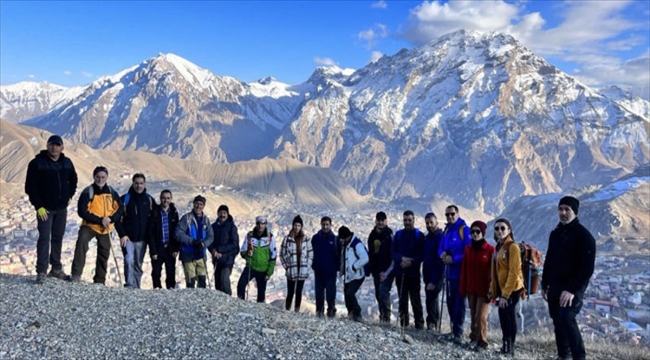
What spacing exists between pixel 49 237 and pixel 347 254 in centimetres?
647

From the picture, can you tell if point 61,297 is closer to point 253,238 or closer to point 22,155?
point 253,238

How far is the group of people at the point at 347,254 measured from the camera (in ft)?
28.1

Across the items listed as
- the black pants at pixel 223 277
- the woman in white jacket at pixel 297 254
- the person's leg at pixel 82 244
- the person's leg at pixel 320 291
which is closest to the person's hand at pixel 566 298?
the person's leg at pixel 320 291

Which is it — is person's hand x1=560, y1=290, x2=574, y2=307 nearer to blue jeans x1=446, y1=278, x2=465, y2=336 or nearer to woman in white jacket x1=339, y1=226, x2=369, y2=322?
blue jeans x1=446, y1=278, x2=465, y2=336

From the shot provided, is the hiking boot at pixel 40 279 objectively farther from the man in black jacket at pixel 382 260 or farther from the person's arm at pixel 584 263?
the person's arm at pixel 584 263

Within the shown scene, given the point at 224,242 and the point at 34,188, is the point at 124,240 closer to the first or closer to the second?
the point at 34,188

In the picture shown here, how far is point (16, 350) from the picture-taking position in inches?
276

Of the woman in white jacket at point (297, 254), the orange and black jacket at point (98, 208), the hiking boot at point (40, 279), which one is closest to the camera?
the hiking boot at point (40, 279)

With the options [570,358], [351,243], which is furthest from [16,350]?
[570,358]

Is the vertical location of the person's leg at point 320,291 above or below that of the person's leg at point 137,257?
below

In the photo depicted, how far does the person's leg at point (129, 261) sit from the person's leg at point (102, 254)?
357mm

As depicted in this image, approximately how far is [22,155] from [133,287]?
172631 millimetres

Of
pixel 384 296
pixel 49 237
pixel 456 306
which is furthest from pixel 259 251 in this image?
pixel 456 306

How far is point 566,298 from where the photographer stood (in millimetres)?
8172
